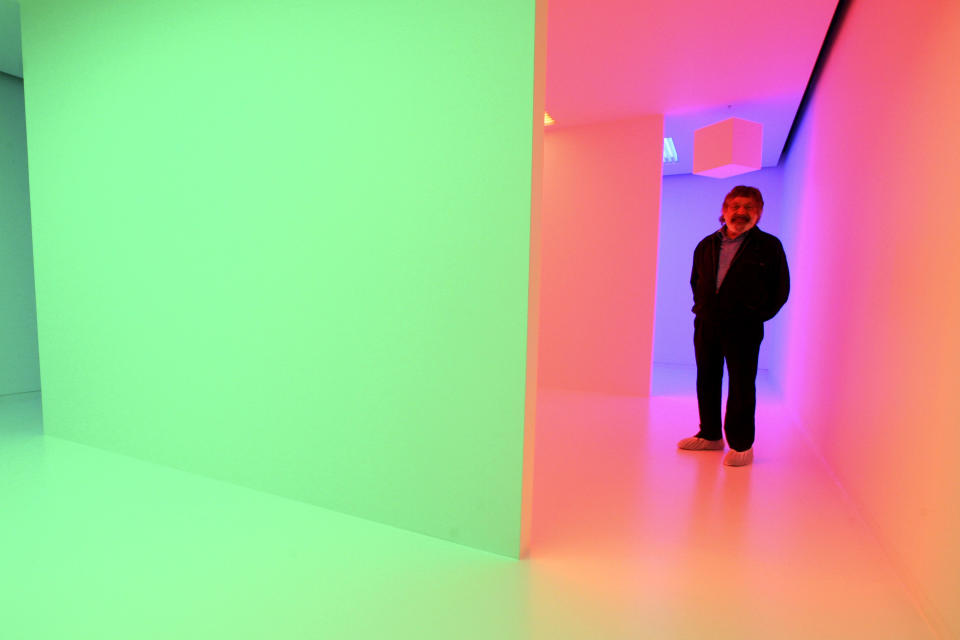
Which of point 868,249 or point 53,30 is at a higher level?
point 53,30

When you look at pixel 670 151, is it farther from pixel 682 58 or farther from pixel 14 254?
pixel 14 254

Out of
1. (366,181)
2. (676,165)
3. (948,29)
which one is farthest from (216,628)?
(676,165)

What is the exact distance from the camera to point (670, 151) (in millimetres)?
6555

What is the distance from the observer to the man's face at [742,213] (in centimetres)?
310

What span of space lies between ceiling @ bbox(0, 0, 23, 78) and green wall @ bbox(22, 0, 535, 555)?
0.77 ft

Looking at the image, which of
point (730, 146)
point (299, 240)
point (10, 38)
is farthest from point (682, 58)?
point (10, 38)

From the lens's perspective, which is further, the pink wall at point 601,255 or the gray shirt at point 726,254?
the pink wall at point 601,255

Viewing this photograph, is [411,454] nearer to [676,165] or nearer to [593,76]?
[593,76]

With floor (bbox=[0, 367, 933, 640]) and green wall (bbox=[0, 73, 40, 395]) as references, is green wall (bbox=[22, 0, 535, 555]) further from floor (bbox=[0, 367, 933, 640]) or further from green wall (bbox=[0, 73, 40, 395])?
green wall (bbox=[0, 73, 40, 395])

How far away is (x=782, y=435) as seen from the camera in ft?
12.5

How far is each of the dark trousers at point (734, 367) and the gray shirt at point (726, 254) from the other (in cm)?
27

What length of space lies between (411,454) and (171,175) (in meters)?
1.97

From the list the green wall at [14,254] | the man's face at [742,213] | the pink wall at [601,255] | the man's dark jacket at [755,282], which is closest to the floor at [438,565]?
the man's dark jacket at [755,282]

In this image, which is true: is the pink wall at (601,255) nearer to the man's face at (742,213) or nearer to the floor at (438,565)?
the man's face at (742,213)
